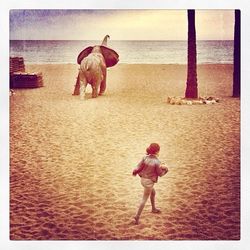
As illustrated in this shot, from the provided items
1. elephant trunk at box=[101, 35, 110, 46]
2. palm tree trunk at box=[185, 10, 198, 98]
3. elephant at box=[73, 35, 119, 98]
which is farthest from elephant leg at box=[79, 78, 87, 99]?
palm tree trunk at box=[185, 10, 198, 98]

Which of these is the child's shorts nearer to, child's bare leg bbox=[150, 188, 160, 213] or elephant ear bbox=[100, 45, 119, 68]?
child's bare leg bbox=[150, 188, 160, 213]

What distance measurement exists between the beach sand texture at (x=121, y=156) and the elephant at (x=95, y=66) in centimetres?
6

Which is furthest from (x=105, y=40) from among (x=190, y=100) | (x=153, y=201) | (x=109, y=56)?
(x=153, y=201)

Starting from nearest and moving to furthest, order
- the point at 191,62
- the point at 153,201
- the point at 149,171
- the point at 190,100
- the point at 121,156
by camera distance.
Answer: the point at 149,171 → the point at 153,201 → the point at 121,156 → the point at 191,62 → the point at 190,100

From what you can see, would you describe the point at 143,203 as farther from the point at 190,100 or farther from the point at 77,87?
the point at 77,87

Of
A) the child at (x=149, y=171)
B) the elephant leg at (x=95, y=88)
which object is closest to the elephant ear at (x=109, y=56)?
the elephant leg at (x=95, y=88)

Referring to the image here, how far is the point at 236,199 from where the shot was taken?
11.6 feet

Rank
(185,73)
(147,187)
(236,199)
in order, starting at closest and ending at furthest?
(147,187) → (236,199) → (185,73)

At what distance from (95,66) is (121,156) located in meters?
0.80

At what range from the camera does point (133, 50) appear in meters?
3.72

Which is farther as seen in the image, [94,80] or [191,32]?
[94,80]
